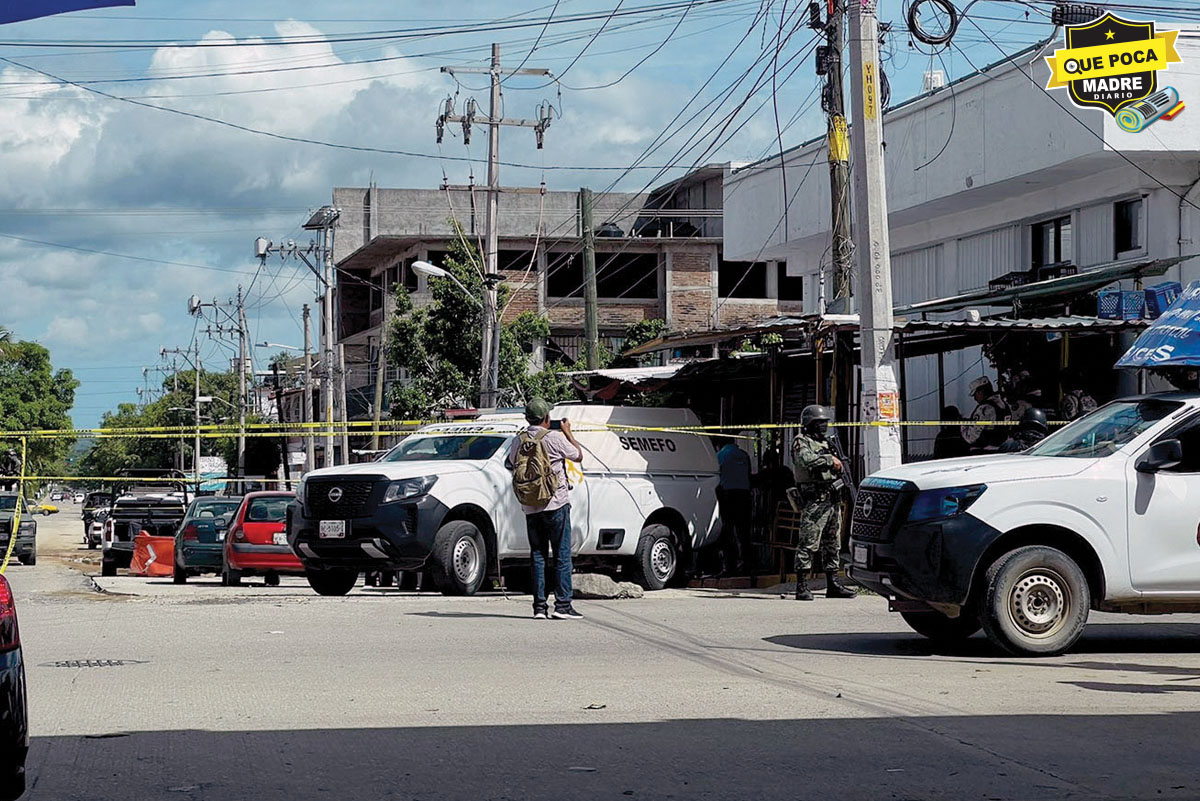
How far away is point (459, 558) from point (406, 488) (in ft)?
3.15

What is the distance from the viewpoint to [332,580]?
17812 millimetres

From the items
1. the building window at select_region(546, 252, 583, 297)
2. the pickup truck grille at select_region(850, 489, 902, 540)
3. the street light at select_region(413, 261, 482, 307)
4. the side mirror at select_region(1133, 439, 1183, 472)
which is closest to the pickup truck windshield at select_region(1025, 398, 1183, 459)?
the side mirror at select_region(1133, 439, 1183, 472)

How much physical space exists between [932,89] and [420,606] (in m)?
13.3

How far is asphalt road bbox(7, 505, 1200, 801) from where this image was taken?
256 inches

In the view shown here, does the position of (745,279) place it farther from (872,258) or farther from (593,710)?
(593,710)

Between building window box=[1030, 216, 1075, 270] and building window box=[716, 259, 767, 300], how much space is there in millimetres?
34865

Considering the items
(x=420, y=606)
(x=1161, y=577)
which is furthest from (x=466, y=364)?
(x=1161, y=577)

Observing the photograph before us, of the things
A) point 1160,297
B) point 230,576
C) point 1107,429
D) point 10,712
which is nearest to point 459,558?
point 230,576

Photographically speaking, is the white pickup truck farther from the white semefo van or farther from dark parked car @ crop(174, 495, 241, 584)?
dark parked car @ crop(174, 495, 241, 584)

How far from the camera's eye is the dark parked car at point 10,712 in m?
5.49

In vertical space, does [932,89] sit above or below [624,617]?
above

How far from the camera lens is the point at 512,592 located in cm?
1789

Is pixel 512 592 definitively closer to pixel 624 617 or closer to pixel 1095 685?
pixel 624 617

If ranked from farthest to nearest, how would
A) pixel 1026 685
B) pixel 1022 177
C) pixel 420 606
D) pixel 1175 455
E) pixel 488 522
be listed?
pixel 1022 177, pixel 488 522, pixel 420 606, pixel 1175 455, pixel 1026 685
